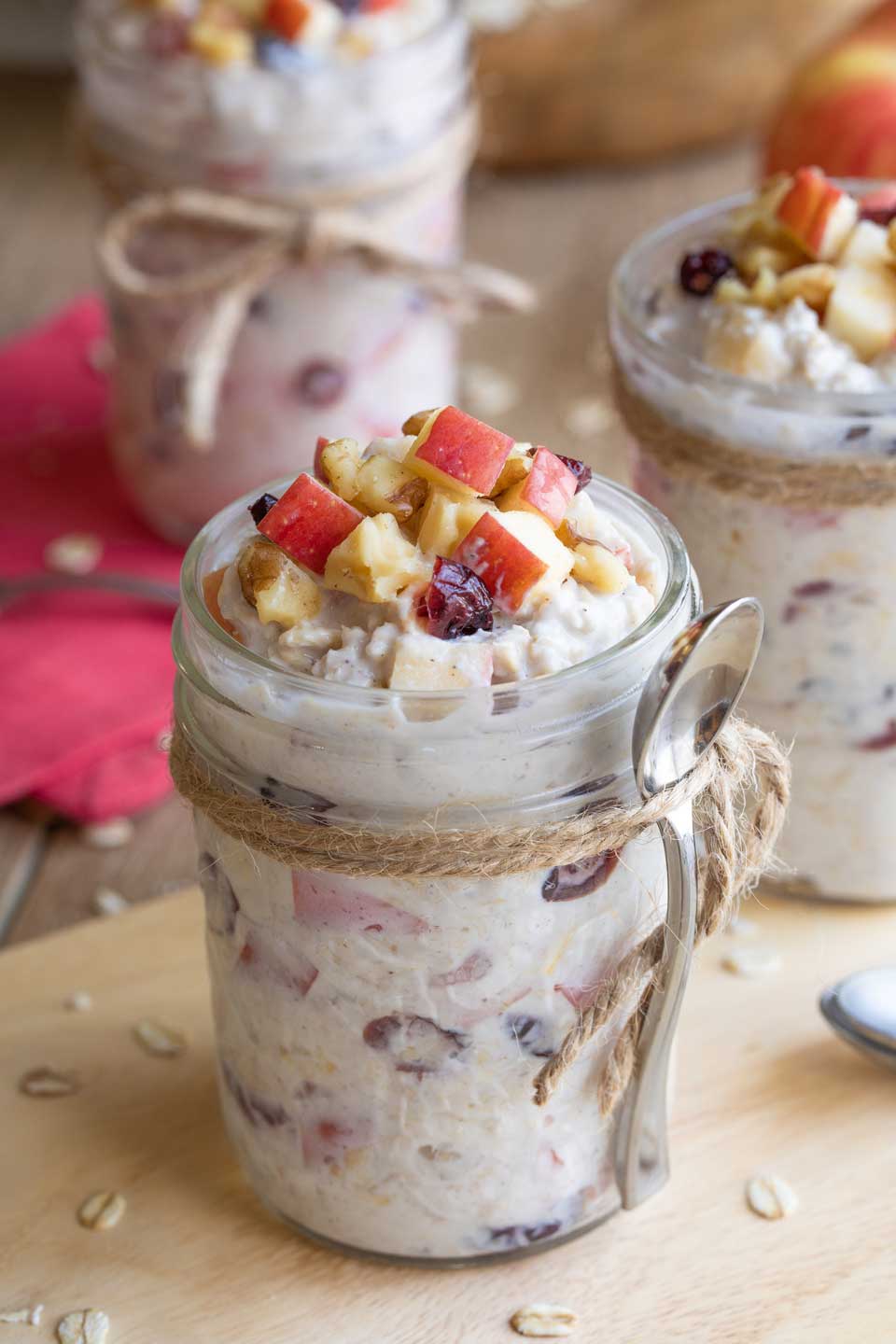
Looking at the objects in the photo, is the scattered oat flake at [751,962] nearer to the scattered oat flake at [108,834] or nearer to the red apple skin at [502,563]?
the red apple skin at [502,563]

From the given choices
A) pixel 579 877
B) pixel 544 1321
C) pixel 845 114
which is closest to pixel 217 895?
pixel 579 877

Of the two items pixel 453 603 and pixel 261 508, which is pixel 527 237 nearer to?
pixel 261 508

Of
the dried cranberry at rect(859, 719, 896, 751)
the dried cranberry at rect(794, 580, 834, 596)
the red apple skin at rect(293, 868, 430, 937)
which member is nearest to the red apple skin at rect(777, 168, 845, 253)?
the dried cranberry at rect(794, 580, 834, 596)

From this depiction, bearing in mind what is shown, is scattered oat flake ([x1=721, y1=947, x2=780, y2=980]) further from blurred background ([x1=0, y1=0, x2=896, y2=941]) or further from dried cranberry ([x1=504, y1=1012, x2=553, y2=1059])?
blurred background ([x1=0, y1=0, x2=896, y2=941])

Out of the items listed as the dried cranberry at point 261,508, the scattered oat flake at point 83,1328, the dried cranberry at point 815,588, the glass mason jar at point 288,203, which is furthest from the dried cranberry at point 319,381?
the scattered oat flake at point 83,1328

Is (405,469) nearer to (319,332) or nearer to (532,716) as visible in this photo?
(532,716)
